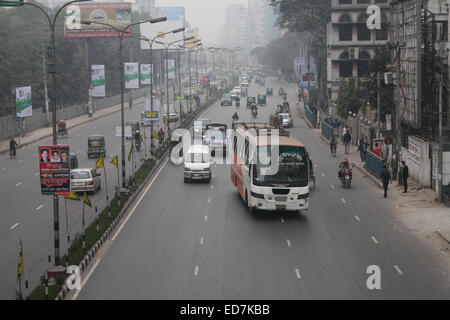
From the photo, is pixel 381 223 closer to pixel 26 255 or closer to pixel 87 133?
pixel 26 255

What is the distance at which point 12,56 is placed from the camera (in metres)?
89.2

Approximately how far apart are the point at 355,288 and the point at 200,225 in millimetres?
10035

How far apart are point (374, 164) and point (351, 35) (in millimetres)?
47054

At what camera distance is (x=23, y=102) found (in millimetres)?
64875

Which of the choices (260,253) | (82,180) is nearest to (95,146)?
(82,180)

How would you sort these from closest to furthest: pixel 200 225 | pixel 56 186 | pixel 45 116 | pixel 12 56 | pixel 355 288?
pixel 355 288 → pixel 56 186 → pixel 200 225 → pixel 45 116 → pixel 12 56

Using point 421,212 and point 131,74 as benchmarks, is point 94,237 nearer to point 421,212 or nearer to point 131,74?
point 421,212

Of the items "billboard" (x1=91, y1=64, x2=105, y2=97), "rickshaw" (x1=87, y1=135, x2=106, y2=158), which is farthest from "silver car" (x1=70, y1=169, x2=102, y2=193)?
"billboard" (x1=91, y1=64, x2=105, y2=97)

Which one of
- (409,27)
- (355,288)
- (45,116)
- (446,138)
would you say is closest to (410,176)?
(446,138)

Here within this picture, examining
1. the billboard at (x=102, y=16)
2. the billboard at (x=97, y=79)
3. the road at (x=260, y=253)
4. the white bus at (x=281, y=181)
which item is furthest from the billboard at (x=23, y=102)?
the white bus at (x=281, y=181)

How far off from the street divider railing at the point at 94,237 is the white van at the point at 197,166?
2291 millimetres

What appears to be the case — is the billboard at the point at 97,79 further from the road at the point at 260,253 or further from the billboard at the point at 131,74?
the road at the point at 260,253

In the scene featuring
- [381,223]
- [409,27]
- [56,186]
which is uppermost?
[409,27]
